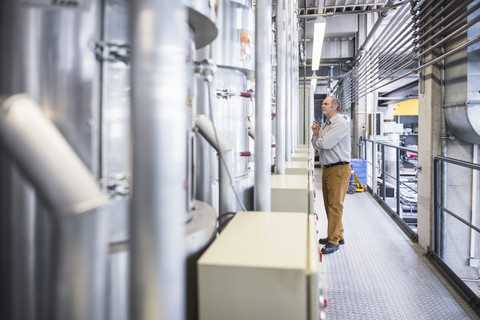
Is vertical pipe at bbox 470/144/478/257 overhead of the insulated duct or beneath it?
beneath

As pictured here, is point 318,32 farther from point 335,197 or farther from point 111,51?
point 111,51

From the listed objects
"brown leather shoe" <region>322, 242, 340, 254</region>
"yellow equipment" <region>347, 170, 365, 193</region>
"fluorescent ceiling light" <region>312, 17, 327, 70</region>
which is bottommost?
"brown leather shoe" <region>322, 242, 340, 254</region>

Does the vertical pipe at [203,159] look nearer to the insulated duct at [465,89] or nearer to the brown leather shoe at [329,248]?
the brown leather shoe at [329,248]

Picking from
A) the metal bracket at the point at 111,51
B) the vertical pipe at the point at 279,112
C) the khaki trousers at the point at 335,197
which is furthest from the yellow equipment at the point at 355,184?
the metal bracket at the point at 111,51

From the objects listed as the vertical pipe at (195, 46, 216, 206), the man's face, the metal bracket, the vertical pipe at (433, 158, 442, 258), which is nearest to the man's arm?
the man's face

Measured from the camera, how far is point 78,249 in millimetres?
425

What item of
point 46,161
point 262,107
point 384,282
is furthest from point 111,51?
point 384,282

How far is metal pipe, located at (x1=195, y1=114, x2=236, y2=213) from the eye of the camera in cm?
108

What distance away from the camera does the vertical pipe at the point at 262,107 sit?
1212mm

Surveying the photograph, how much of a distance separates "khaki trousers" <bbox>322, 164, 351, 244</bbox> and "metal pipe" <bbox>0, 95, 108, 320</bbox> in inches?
103

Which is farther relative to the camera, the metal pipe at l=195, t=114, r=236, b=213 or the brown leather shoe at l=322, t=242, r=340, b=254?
the brown leather shoe at l=322, t=242, r=340, b=254

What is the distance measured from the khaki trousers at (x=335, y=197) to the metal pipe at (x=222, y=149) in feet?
5.68

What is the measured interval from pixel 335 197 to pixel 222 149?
1.97m

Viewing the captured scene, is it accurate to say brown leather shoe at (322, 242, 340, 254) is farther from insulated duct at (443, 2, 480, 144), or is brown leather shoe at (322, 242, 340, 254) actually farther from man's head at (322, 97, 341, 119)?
insulated duct at (443, 2, 480, 144)
